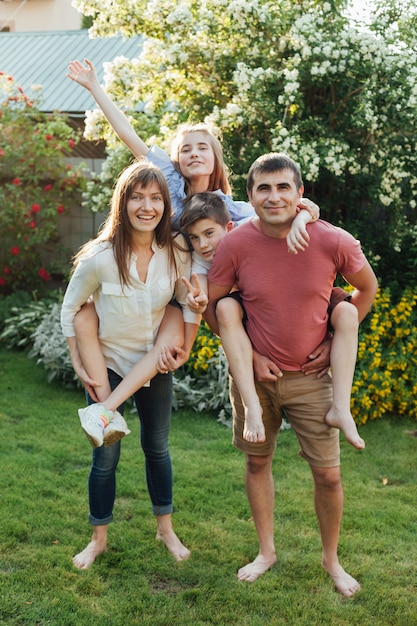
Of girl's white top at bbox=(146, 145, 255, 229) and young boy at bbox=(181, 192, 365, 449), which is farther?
girl's white top at bbox=(146, 145, 255, 229)

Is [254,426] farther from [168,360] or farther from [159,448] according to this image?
[159,448]

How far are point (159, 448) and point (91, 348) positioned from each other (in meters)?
0.60

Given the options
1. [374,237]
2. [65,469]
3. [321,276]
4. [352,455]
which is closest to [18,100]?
[374,237]

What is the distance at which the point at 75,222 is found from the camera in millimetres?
8070

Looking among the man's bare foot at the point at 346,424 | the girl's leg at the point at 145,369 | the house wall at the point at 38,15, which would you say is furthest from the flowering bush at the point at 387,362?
the house wall at the point at 38,15

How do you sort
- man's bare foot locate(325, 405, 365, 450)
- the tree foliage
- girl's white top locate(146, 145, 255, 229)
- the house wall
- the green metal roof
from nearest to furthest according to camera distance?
man's bare foot locate(325, 405, 365, 450) → girl's white top locate(146, 145, 255, 229) → the tree foliage → the green metal roof → the house wall

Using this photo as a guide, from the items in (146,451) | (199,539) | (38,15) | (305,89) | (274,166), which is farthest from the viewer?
(38,15)

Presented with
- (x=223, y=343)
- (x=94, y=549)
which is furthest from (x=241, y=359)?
(x=94, y=549)

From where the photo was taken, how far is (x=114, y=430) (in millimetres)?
2762

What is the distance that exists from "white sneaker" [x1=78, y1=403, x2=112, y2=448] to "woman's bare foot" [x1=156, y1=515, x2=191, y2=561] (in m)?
0.77

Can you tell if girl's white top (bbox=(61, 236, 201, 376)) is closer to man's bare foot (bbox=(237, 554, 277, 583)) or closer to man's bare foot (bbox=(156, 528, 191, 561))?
man's bare foot (bbox=(156, 528, 191, 561))

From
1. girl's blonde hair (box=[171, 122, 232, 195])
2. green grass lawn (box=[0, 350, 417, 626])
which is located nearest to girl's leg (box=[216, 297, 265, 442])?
girl's blonde hair (box=[171, 122, 232, 195])

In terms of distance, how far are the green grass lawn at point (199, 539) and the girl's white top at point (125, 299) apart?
0.96m

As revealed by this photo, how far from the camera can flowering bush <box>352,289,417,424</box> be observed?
497 cm
